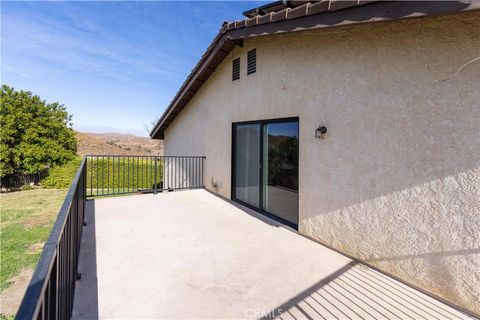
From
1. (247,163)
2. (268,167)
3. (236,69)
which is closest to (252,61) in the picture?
(236,69)

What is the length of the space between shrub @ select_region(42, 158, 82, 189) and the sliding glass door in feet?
40.3

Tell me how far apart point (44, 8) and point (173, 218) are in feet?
24.9

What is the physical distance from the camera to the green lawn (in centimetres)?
462

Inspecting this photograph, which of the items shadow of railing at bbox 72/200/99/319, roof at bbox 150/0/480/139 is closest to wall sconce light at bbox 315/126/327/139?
roof at bbox 150/0/480/139

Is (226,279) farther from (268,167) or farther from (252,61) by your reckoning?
(252,61)

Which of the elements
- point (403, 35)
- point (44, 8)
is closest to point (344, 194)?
point (403, 35)

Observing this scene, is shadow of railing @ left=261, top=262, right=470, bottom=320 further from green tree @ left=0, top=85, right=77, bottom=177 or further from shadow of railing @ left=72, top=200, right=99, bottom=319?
green tree @ left=0, top=85, right=77, bottom=177

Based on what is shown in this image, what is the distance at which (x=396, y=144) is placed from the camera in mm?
3143

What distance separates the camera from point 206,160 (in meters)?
8.48

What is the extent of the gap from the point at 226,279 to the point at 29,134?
16.2 meters

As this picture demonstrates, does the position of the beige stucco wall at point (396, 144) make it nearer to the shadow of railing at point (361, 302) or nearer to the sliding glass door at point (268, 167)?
the shadow of railing at point (361, 302)

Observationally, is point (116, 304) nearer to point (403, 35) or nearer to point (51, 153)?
point (403, 35)

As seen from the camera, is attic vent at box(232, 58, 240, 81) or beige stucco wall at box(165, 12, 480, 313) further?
attic vent at box(232, 58, 240, 81)

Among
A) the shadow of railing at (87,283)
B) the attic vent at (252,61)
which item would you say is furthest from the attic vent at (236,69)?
the shadow of railing at (87,283)
